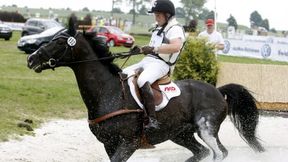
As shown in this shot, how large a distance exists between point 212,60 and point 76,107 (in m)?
3.59

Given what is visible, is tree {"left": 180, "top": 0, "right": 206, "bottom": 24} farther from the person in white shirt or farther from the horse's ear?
the horse's ear

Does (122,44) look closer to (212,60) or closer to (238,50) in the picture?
(238,50)

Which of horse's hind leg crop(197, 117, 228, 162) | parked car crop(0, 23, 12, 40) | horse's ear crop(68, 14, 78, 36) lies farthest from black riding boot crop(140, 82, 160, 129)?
parked car crop(0, 23, 12, 40)

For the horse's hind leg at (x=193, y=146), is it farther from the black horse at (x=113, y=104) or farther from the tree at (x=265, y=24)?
the tree at (x=265, y=24)

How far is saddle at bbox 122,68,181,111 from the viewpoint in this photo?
24.7ft

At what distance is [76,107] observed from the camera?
14.1m

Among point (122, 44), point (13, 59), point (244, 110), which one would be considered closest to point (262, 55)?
point (122, 44)

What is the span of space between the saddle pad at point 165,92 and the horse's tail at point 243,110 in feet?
4.48

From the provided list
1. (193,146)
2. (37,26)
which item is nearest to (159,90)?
(193,146)

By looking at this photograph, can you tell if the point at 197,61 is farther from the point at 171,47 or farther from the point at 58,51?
the point at 58,51

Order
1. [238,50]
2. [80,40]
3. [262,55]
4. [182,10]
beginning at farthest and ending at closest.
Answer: [182,10], [238,50], [262,55], [80,40]

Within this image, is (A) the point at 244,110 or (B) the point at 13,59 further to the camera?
(B) the point at 13,59

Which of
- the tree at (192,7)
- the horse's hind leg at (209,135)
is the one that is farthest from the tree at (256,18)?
the horse's hind leg at (209,135)

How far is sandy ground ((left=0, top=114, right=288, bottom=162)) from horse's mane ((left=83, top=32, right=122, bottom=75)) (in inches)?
90.4
